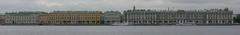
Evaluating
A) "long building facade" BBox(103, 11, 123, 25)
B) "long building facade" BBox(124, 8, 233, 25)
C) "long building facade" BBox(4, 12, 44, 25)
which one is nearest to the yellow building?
"long building facade" BBox(103, 11, 123, 25)

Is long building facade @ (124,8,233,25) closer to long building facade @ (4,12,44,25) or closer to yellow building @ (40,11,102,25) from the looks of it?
yellow building @ (40,11,102,25)

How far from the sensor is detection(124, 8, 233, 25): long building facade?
144 m

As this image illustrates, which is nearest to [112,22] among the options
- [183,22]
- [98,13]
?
[98,13]

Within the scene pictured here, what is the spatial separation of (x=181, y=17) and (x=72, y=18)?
77.9ft

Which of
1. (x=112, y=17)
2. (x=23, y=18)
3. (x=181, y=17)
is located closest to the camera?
(x=181, y=17)

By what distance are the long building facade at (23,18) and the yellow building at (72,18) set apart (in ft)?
6.44

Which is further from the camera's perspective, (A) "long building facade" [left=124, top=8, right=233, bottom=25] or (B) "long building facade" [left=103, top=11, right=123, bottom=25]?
(B) "long building facade" [left=103, top=11, right=123, bottom=25]

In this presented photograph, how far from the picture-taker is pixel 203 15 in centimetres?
14388

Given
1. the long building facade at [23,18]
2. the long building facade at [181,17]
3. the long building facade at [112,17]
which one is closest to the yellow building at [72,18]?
the long building facade at [112,17]

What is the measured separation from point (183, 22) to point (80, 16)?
22881 millimetres

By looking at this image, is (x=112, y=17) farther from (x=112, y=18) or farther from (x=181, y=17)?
(x=181, y=17)

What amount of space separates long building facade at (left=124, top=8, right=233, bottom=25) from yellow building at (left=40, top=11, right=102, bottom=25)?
7.68 meters

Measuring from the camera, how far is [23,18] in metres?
153

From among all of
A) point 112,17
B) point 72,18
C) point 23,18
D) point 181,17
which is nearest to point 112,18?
point 112,17
